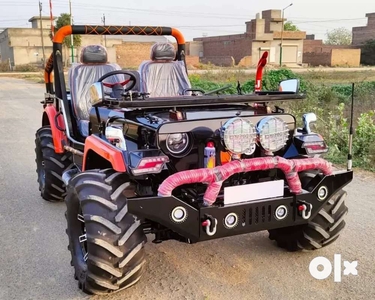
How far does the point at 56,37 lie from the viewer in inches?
230

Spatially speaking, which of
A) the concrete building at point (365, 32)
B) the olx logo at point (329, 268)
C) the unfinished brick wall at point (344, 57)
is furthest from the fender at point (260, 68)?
the concrete building at point (365, 32)

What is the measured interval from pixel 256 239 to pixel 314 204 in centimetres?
116

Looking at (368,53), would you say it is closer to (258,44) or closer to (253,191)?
(258,44)

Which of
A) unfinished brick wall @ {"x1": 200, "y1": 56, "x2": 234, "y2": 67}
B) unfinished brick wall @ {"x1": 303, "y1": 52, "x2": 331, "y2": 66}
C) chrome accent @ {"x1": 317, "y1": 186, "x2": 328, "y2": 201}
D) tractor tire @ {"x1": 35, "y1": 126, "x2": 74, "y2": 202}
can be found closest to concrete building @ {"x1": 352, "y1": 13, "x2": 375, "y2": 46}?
unfinished brick wall @ {"x1": 303, "y1": 52, "x2": 331, "y2": 66}

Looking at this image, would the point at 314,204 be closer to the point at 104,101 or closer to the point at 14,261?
the point at 104,101

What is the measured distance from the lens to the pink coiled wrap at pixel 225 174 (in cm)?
341

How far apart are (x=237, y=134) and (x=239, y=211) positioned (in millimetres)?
568

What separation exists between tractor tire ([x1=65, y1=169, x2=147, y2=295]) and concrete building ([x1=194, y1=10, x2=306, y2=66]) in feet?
181

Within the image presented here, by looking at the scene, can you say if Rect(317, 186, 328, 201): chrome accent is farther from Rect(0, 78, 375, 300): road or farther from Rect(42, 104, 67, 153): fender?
Rect(42, 104, 67, 153): fender

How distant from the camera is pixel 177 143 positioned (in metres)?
3.74

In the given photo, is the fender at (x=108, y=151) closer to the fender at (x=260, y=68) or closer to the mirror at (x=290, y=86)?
the mirror at (x=290, y=86)

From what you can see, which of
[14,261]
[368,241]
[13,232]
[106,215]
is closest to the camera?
[106,215]

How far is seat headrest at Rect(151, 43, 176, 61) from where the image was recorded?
6.50m

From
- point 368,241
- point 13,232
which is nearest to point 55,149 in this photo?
point 13,232
